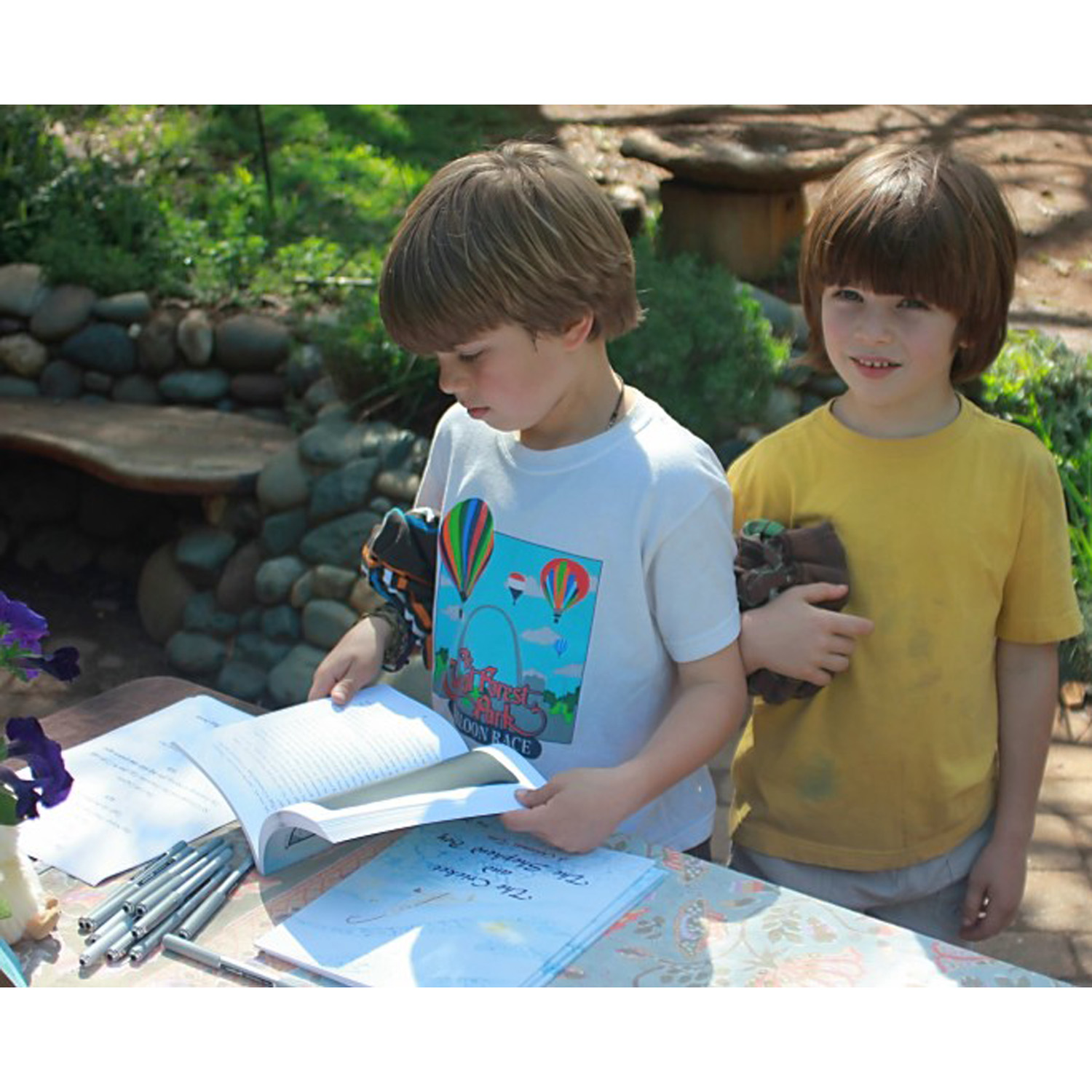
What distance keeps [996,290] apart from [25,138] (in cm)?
567

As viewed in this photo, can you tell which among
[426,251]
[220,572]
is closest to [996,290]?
[426,251]

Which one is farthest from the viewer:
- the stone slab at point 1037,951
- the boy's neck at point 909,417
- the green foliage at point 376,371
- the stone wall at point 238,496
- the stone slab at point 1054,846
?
the green foliage at point 376,371

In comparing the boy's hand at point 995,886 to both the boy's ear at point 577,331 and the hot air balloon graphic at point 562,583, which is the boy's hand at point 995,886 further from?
the boy's ear at point 577,331

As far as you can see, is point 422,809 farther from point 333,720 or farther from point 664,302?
point 664,302

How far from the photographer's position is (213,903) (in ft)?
4.79

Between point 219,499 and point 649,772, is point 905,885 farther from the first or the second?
point 219,499

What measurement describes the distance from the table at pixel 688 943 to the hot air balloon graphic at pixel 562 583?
34cm

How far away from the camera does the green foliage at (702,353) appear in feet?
14.4

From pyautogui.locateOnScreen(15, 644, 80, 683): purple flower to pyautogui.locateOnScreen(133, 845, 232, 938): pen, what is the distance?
24cm

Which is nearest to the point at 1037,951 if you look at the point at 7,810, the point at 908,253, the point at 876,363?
the point at 876,363

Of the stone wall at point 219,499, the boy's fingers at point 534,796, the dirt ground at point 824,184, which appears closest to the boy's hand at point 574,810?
the boy's fingers at point 534,796

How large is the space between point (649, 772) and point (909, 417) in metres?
0.61

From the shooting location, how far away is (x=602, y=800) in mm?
1552

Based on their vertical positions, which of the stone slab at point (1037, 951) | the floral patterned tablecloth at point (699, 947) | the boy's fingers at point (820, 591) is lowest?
the stone slab at point (1037, 951)
